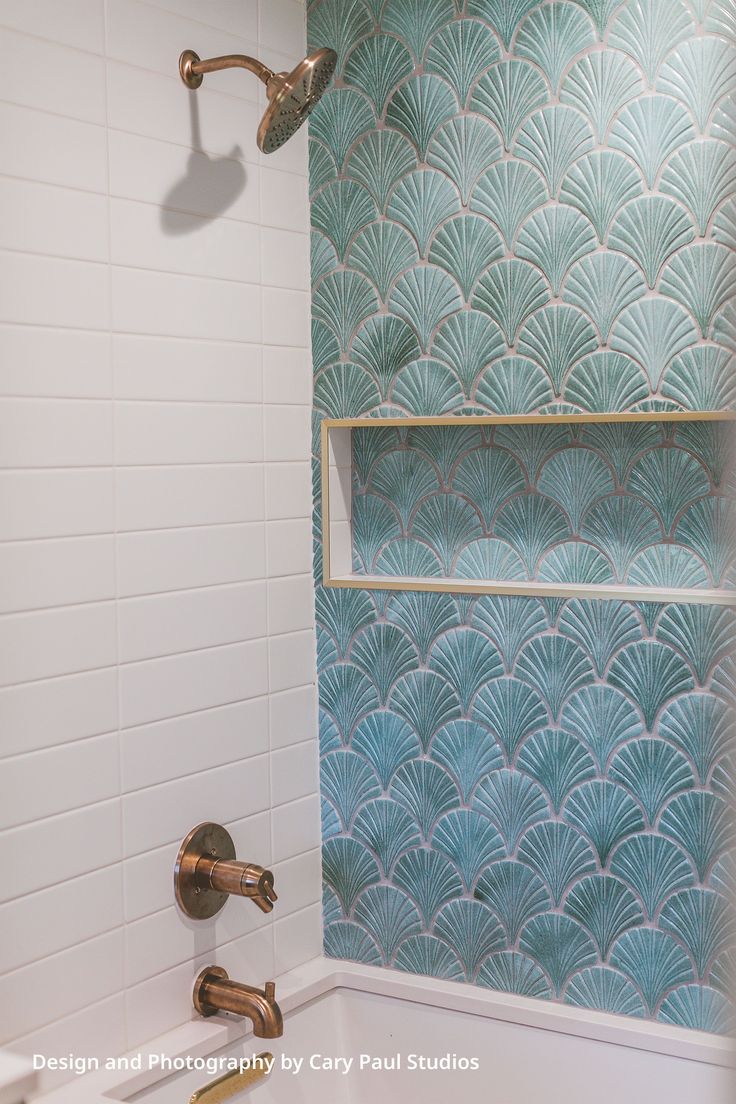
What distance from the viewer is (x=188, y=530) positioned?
1.58 meters

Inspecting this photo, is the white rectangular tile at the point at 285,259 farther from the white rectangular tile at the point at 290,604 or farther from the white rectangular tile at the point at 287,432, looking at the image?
the white rectangular tile at the point at 290,604

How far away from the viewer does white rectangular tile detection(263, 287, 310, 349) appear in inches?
68.7

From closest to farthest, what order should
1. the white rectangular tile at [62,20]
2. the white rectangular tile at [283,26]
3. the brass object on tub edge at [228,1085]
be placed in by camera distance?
the white rectangular tile at [62,20] → the brass object on tub edge at [228,1085] → the white rectangular tile at [283,26]

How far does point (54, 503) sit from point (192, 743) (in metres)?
0.44

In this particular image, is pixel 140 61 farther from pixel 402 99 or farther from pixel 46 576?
pixel 46 576

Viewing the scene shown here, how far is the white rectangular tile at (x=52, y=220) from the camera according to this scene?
4.27ft

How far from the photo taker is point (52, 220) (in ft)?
4.45

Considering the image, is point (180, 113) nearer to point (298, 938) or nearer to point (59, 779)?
point (59, 779)

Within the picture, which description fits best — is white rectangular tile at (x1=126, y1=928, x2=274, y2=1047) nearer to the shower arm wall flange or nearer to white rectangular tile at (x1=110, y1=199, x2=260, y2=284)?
white rectangular tile at (x1=110, y1=199, x2=260, y2=284)

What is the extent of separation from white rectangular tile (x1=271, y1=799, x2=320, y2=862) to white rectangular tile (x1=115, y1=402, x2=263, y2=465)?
563 millimetres

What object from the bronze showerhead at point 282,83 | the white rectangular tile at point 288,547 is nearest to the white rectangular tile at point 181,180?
the bronze showerhead at point 282,83

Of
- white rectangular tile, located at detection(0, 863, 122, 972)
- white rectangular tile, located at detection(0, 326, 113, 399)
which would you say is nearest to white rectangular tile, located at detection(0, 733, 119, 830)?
white rectangular tile, located at detection(0, 863, 122, 972)

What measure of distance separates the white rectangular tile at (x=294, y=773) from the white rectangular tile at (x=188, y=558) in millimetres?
317

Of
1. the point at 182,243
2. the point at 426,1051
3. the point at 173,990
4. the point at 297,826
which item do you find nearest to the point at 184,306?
the point at 182,243
